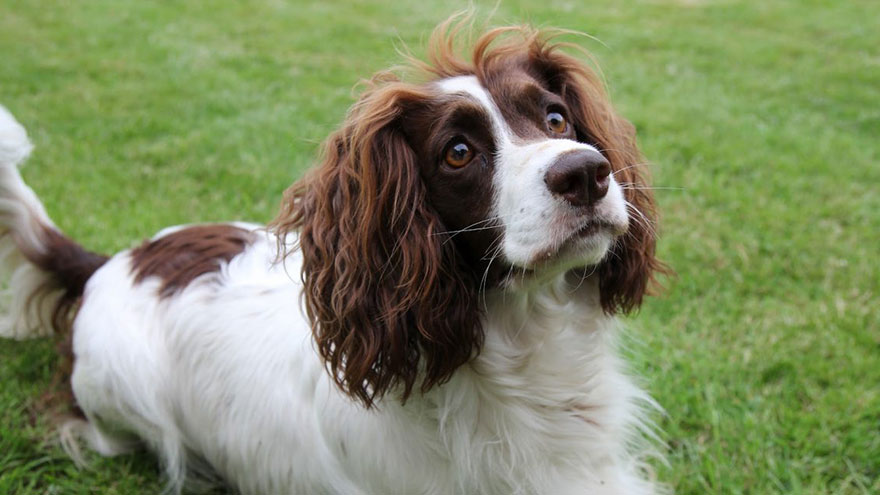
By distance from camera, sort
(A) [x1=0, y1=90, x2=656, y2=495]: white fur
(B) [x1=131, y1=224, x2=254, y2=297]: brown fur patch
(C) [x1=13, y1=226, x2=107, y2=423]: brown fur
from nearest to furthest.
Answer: (A) [x1=0, y1=90, x2=656, y2=495]: white fur
(B) [x1=131, y1=224, x2=254, y2=297]: brown fur patch
(C) [x1=13, y1=226, x2=107, y2=423]: brown fur

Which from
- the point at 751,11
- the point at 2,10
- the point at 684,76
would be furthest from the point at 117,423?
the point at 751,11

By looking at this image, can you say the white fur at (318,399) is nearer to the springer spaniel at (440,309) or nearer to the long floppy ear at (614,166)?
the springer spaniel at (440,309)

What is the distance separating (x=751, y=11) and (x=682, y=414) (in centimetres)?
950

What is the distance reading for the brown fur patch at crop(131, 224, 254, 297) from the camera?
11.5 feet

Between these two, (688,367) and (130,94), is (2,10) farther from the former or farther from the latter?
(688,367)

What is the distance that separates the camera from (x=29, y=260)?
12.5ft

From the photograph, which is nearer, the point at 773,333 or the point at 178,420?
the point at 178,420

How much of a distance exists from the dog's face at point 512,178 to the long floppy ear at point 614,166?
13 cm

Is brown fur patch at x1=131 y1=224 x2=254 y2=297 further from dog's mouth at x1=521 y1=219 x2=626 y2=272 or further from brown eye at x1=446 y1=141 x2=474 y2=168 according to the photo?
dog's mouth at x1=521 y1=219 x2=626 y2=272

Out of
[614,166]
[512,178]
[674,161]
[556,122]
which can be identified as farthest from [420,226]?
[674,161]

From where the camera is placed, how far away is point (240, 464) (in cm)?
330

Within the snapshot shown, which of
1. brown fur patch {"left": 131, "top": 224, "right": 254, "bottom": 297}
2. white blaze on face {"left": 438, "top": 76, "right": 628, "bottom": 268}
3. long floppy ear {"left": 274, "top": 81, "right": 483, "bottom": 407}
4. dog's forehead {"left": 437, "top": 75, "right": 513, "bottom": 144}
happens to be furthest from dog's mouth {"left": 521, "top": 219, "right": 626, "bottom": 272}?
brown fur patch {"left": 131, "top": 224, "right": 254, "bottom": 297}

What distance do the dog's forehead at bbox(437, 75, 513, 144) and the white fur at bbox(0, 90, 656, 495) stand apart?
0.10ft

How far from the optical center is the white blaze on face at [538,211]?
7.34 feet
